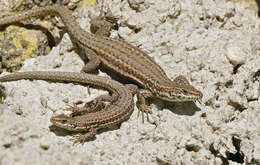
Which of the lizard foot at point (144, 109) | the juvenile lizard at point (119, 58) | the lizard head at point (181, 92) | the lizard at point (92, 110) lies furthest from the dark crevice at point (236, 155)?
the lizard at point (92, 110)

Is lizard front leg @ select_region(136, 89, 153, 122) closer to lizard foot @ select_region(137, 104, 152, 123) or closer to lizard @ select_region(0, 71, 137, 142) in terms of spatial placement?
lizard foot @ select_region(137, 104, 152, 123)

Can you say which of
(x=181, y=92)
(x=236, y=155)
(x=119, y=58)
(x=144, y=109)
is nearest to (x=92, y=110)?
(x=144, y=109)

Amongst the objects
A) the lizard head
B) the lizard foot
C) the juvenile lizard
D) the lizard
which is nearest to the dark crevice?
the lizard head

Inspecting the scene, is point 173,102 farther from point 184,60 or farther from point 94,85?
point 94,85

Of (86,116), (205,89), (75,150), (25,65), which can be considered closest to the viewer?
(75,150)

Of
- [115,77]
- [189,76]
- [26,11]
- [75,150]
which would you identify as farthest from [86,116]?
[26,11]

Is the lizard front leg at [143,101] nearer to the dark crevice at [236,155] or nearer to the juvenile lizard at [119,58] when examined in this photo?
the juvenile lizard at [119,58]
